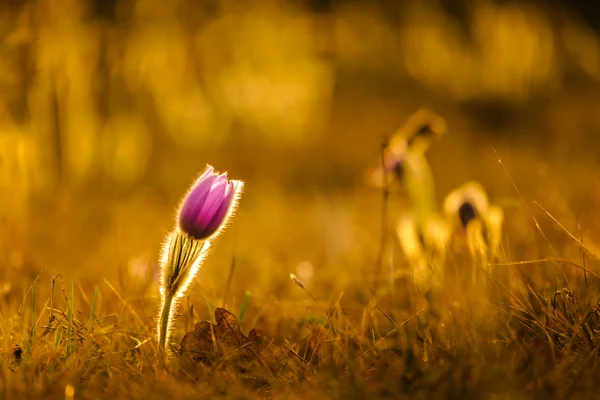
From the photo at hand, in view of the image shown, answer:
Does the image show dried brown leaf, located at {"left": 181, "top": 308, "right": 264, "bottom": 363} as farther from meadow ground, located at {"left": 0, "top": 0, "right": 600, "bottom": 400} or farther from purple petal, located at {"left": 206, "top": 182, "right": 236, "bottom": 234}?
purple petal, located at {"left": 206, "top": 182, "right": 236, "bottom": 234}

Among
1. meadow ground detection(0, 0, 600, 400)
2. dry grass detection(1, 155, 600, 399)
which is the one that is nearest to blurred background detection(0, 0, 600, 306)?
meadow ground detection(0, 0, 600, 400)

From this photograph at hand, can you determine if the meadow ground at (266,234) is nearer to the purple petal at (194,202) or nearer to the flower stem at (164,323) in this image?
the flower stem at (164,323)

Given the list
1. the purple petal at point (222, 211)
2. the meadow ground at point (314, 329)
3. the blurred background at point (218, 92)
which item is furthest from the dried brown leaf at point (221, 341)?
the blurred background at point (218, 92)

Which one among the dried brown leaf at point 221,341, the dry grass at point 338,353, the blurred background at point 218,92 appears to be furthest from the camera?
the blurred background at point 218,92

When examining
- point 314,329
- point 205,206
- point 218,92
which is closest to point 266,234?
point 218,92

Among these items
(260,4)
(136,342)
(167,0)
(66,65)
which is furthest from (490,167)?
(136,342)

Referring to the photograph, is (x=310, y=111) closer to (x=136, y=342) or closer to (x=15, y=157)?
(x=15, y=157)

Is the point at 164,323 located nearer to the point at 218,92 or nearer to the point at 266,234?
the point at 218,92
